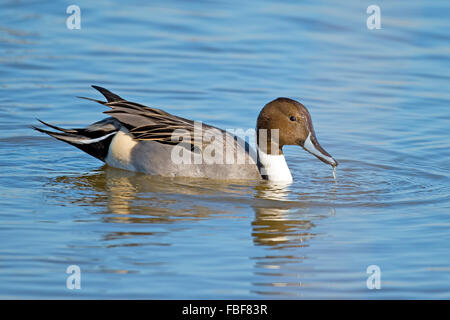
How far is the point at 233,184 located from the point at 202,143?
1.59ft

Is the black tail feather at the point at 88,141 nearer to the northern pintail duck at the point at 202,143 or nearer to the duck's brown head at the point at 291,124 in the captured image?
the northern pintail duck at the point at 202,143

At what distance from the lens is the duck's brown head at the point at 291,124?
7.73 metres

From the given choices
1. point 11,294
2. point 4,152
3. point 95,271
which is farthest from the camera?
point 4,152

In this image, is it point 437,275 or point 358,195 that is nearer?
point 437,275

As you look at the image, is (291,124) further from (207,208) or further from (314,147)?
(207,208)

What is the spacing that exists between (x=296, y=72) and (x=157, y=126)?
382 cm

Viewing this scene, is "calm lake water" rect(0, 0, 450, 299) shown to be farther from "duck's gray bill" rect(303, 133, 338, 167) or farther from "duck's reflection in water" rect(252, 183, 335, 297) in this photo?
"duck's gray bill" rect(303, 133, 338, 167)

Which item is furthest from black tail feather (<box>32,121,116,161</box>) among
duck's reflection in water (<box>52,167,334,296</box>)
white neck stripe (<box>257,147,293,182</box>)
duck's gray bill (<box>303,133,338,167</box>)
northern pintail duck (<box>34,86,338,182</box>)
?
duck's gray bill (<box>303,133,338,167</box>)

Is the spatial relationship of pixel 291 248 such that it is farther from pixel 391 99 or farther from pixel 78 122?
pixel 391 99

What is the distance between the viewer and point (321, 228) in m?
6.50

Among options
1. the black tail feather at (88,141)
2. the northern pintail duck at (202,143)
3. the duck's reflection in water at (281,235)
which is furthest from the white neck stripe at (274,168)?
the black tail feather at (88,141)

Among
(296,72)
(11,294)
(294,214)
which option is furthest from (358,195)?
(296,72)

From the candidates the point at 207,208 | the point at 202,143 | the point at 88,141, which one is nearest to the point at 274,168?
the point at 202,143

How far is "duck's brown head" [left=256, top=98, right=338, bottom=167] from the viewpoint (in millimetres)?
7734
